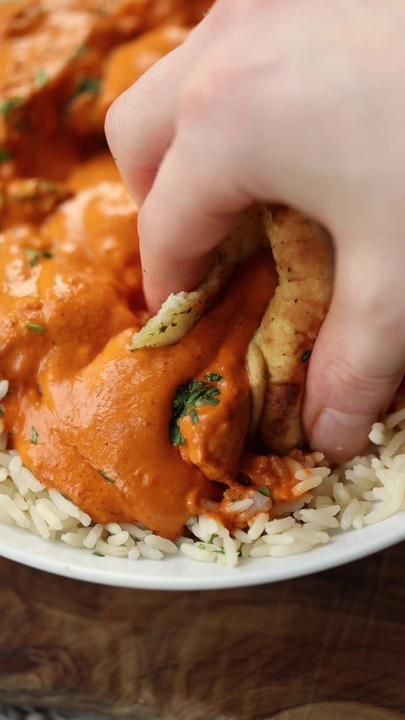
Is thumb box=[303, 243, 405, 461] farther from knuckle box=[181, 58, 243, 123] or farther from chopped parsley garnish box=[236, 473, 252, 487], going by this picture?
knuckle box=[181, 58, 243, 123]

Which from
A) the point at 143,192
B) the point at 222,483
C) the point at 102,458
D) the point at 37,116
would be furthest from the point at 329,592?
the point at 37,116

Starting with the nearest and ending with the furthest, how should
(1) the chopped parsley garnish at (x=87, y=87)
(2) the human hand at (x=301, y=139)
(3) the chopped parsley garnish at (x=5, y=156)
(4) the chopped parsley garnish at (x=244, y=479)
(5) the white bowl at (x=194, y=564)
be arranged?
(2) the human hand at (x=301, y=139)
(5) the white bowl at (x=194, y=564)
(4) the chopped parsley garnish at (x=244, y=479)
(3) the chopped parsley garnish at (x=5, y=156)
(1) the chopped parsley garnish at (x=87, y=87)

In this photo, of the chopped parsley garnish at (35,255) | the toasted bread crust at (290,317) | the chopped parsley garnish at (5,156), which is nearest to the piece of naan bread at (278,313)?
the toasted bread crust at (290,317)

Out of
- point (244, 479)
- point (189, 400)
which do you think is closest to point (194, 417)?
point (189, 400)

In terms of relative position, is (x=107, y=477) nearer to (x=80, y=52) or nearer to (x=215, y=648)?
(x=215, y=648)

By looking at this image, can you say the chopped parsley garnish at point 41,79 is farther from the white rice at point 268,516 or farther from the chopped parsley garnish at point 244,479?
the chopped parsley garnish at point 244,479

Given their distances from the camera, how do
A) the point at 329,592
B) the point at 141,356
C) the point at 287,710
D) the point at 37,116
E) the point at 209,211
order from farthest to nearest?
the point at 37,116 → the point at 329,592 → the point at 287,710 → the point at 141,356 → the point at 209,211

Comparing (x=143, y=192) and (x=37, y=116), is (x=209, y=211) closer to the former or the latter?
(x=143, y=192)
